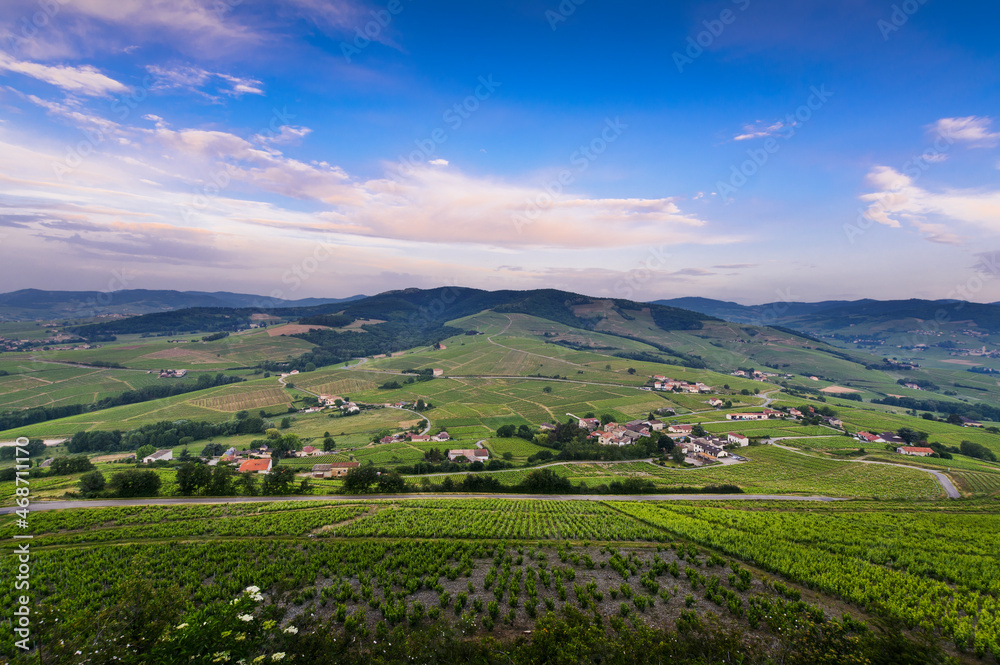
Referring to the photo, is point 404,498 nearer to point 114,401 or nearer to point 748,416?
point 748,416

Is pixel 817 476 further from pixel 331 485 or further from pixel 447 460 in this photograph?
pixel 331 485

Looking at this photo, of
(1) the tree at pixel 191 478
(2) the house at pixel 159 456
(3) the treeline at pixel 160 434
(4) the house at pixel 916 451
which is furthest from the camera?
(3) the treeline at pixel 160 434

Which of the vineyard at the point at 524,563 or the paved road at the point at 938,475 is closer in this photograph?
the vineyard at the point at 524,563

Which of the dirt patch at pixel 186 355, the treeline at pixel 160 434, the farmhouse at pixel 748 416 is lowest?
the treeline at pixel 160 434

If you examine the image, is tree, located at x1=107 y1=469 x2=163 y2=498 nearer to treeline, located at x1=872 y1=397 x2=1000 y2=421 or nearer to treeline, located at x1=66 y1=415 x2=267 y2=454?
treeline, located at x1=66 y1=415 x2=267 y2=454

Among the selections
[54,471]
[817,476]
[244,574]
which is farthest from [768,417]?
[54,471]

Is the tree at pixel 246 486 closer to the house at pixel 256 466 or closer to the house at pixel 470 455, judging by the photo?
the house at pixel 256 466

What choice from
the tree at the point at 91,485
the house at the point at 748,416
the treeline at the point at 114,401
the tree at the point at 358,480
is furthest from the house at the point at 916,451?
the treeline at the point at 114,401
